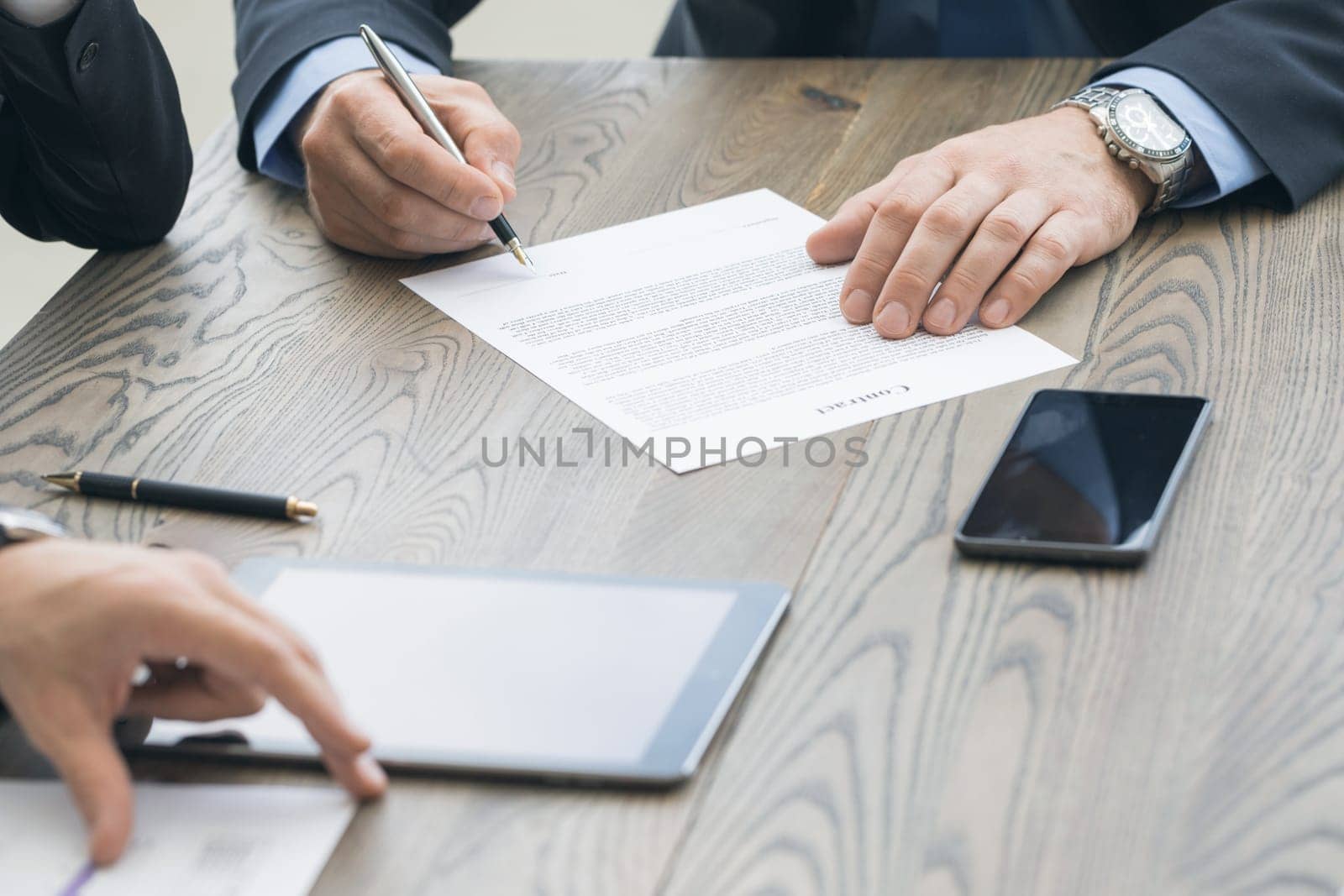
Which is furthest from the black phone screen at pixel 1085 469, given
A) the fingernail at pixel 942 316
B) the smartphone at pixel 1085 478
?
the fingernail at pixel 942 316

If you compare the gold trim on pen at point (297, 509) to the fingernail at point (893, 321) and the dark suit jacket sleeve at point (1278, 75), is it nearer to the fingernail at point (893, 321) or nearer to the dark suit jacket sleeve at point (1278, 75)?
the fingernail at point (893, 321)

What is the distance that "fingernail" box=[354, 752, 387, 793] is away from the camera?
51cm

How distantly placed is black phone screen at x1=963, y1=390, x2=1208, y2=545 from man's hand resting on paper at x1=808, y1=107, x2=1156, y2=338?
0.12 metres

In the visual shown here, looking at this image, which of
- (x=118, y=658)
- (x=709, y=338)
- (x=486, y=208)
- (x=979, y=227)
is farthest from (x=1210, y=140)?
(x=118, y=658)

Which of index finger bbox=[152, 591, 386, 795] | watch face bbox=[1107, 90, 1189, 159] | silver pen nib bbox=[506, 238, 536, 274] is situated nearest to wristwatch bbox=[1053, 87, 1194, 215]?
watch face bbox=[1107, 90, 1189, 159]

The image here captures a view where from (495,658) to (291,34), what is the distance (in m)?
0.76

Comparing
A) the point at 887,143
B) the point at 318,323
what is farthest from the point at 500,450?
the point at 887,143

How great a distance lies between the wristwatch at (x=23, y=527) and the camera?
590mm

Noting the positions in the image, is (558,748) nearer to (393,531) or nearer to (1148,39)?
(393,531)

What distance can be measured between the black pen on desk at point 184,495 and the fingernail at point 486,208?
31cm

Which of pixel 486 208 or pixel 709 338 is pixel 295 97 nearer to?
pixel 486 208

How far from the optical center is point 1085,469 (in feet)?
2.13

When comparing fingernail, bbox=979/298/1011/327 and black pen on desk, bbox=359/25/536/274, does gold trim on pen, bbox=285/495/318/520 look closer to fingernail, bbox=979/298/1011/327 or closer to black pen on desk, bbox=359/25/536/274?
black pen on desk, bbox=359/25/536/274

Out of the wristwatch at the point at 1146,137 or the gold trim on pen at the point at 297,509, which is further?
the wristwatch at the point at 1146,137
